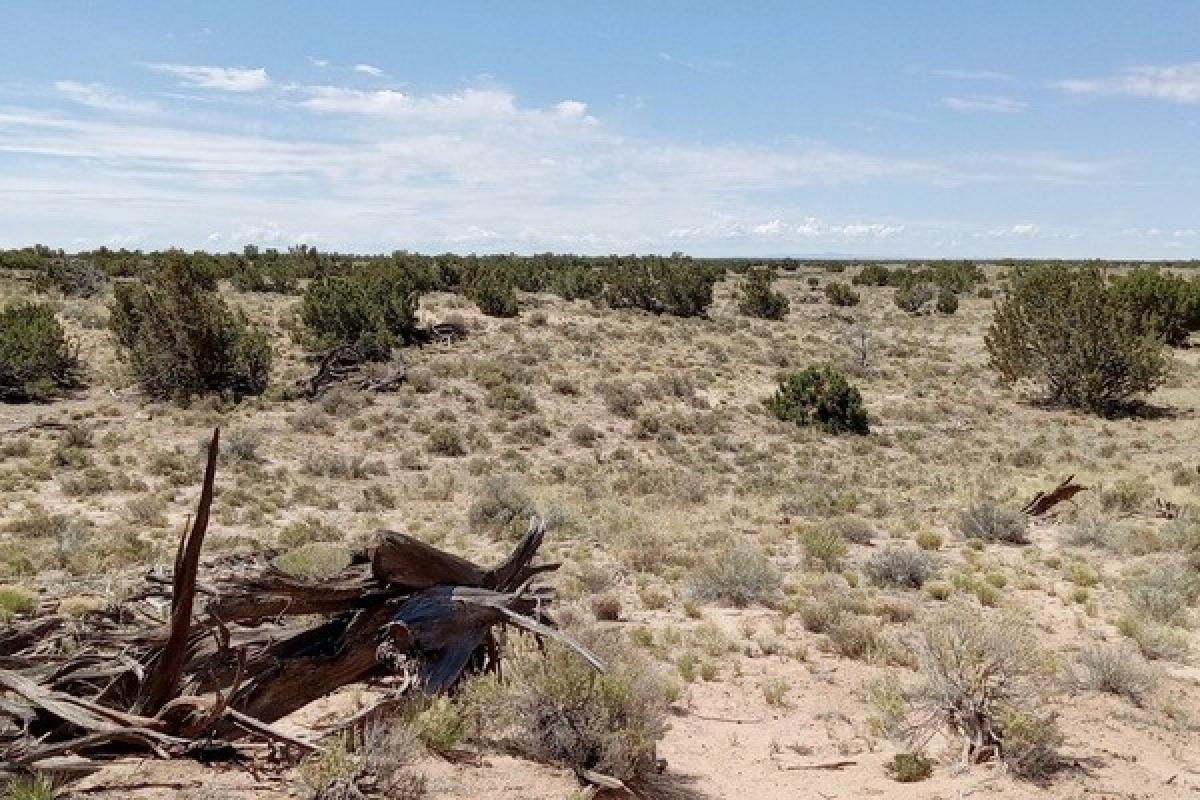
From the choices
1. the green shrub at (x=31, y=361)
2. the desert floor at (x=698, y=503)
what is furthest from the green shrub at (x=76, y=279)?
the green shrub at (x=31, y=361)

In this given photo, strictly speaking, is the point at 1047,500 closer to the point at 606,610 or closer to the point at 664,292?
the point at 606,610

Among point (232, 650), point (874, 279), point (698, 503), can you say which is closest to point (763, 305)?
point (874, 279)

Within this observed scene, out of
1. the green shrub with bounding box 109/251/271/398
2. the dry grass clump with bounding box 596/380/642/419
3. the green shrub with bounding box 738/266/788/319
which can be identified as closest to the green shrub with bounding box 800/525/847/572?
the dry grass clump with bounding box 596/380/642/419

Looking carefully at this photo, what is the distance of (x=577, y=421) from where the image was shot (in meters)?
25.5

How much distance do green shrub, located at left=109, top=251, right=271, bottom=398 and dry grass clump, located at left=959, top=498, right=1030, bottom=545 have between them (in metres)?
20.4

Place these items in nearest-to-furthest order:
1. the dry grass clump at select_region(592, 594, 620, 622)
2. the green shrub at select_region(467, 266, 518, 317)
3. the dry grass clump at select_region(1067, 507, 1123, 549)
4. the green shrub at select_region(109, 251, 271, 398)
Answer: the dry grass clump at select_region(592, 594, 620, 622), the dry grass clump at select_region(1067, 507, 1123, 549), the green shrub at select_region(109, 251, 271, 398), the green shrub at select_region(467, 266, 518, 317)

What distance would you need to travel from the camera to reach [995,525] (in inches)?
580

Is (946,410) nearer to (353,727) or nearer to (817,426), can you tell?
(817,426)

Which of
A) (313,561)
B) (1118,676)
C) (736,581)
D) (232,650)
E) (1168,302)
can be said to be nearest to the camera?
(232,650)

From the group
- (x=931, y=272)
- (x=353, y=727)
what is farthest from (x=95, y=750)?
(x=931, y=272)

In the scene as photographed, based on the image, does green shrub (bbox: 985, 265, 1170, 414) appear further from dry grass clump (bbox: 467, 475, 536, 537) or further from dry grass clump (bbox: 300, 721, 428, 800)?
dry grass clump (bbox: 300, 721, 428, 800)

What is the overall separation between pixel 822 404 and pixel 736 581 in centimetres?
1514

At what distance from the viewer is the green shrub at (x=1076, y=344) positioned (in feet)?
91.4

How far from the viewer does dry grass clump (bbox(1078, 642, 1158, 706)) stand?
8508mm
